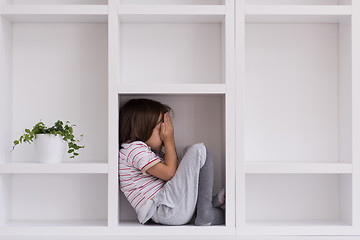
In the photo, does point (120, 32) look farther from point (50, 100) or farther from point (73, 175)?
point (73, 175)

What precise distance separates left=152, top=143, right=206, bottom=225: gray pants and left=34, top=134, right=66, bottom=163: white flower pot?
431 mm

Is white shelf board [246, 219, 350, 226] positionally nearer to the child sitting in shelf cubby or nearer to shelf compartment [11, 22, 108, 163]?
the child sitting in shelf cubby

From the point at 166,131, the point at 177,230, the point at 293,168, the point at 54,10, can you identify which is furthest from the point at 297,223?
the point at 54,10

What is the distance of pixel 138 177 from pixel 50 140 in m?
0.37

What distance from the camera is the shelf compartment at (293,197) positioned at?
200 cm

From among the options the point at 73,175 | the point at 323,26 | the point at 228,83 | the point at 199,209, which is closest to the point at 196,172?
the point at 199,209

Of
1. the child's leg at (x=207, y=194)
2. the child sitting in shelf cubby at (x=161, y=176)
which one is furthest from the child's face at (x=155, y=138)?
the child's leg at (x=207, y=194)

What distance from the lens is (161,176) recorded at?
1.84 meters

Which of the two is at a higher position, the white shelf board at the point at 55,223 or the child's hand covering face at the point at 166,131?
the child's hand covering face at the point at 166,131

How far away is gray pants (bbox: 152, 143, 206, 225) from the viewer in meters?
1.79

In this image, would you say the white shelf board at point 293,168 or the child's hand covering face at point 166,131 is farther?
the child's hand covering face at point 166,131

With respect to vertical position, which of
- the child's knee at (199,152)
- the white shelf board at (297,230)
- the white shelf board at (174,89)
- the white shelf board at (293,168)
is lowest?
the white shelf board at (297,230)

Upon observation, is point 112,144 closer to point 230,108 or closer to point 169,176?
point 169,176

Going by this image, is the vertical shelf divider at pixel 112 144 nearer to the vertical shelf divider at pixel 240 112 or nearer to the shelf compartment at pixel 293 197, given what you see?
the vertical shelf divider at pixel 240 112
